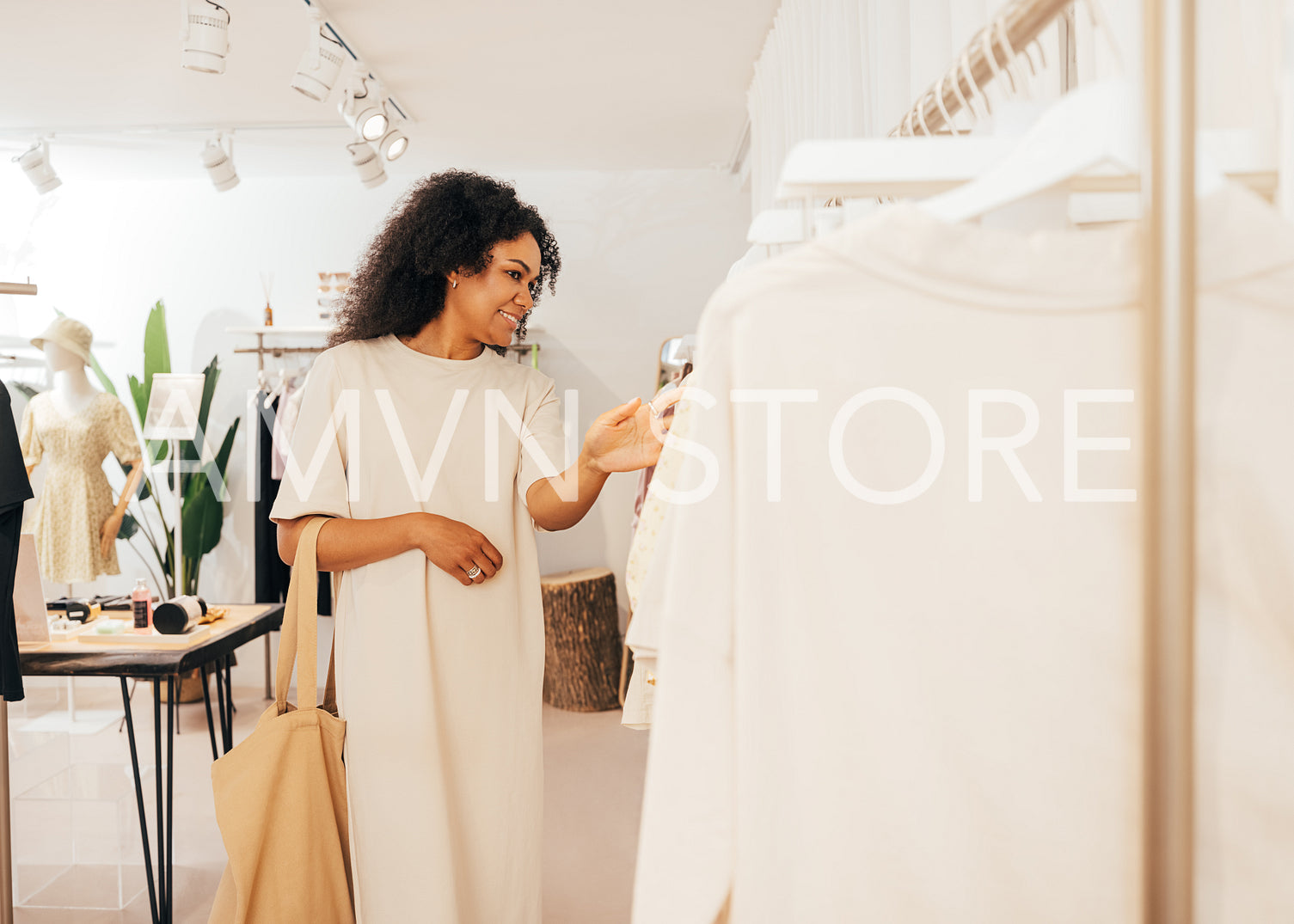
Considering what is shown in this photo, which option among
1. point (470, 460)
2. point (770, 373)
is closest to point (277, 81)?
point (470, 460)

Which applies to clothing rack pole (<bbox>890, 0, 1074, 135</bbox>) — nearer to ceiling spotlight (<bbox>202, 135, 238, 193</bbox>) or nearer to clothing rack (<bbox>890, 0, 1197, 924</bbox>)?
clothing rack (<bbox>890, 0, 1197, 924</bbox>)

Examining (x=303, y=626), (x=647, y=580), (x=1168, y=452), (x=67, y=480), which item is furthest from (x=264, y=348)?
(x=1168, y=452)

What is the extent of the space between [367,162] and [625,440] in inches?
105

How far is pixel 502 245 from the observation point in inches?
59.1

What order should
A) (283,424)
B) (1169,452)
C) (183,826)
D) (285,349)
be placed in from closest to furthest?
(1169,452), (183,826), (283,424), (285,349)

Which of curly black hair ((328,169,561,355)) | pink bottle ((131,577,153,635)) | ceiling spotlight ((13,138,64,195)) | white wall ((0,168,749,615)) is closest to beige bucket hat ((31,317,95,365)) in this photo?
ceiling spotlight ((13,138,64,195))

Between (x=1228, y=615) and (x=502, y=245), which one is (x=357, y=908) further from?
(x=1228, y=615)

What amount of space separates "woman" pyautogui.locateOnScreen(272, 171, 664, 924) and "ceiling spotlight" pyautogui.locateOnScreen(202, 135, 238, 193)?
85.8 inches

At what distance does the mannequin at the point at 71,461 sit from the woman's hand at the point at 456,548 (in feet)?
9.97

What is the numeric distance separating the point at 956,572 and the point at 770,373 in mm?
206

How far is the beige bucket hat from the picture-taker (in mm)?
3484

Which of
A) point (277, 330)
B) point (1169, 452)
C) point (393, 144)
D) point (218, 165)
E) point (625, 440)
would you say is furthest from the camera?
point (277, 330)

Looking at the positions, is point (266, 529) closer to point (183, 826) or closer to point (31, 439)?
point (31, 439)

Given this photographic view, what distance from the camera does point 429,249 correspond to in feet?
4.93
